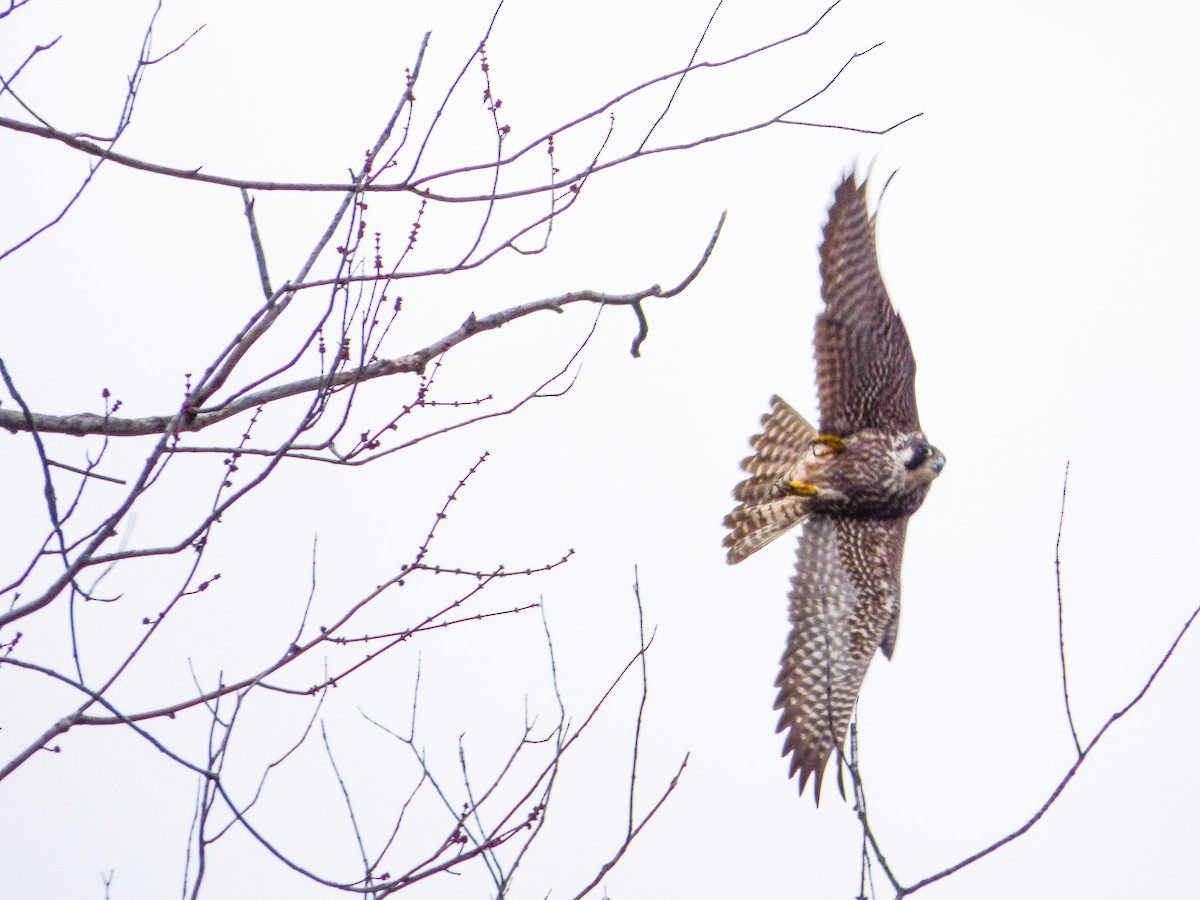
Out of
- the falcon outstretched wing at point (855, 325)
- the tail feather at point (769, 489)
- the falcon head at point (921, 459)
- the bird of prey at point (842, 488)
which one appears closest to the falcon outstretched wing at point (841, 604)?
the bird of prey at point (842, 488)

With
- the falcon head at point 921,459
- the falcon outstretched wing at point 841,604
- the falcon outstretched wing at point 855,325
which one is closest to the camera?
the falcon outstretched wing at point 855,325

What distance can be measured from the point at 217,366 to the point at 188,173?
614 mm

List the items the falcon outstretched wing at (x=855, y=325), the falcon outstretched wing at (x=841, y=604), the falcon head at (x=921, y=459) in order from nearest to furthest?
the falcon outstretched wing at (x=855, y=325) → the falcon head at (x=921, y=459) → the falcon outstretched wing at (x=841, y=604)

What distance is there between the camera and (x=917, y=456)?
349 inches

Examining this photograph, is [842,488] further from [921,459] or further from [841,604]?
[841,604]

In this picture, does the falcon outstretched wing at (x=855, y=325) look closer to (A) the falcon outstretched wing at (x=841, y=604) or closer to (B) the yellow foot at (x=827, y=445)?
(B) the yellow foot at (x=827, y=445)

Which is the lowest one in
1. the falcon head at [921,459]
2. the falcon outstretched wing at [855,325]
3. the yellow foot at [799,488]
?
the falcon head at [921,459]

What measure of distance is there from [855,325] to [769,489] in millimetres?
1246

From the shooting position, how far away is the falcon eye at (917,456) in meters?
8.86

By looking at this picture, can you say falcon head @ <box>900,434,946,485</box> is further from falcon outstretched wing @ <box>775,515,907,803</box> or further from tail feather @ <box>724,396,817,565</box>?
tail feather @ <box>724,396,817,565</box>

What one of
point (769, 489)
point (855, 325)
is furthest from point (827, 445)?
point (855, 325)

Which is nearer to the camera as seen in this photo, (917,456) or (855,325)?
(855,325)

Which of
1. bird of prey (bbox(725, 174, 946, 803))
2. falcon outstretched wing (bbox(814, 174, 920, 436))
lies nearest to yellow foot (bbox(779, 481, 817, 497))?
bird of prey (bbox(725, 174, 946, 803))

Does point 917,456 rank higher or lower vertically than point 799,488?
lower
